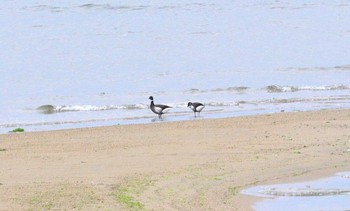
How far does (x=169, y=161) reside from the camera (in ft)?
47.9

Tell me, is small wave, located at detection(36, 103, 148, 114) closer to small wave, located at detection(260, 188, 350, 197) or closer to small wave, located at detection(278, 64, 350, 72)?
small wave, located at detection(278, 64, 350, 72)

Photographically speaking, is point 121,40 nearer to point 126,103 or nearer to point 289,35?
point 289,35

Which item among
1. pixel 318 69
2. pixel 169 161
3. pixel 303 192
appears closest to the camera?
pixel 303 192

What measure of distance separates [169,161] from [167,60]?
754 inches

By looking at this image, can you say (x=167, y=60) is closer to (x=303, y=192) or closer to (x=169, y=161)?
(x=169, y=161)

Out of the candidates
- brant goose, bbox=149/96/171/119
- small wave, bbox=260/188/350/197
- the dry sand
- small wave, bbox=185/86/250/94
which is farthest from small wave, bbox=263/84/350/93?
small wave, bbox=260/188/350/197

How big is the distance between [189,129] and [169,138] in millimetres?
1304

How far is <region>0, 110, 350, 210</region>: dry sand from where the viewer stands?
38.6ft

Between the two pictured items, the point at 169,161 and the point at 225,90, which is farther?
the point at 225,90

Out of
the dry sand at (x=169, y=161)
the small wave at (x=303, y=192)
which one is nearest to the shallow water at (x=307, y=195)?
the small wave at (x=303, y=192)

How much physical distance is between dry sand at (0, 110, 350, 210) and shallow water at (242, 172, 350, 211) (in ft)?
0.88

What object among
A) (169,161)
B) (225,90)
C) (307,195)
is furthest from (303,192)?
(225,90)

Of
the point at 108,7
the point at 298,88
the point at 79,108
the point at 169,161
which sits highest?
the point at 108,7

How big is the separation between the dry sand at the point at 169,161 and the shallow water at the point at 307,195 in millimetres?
268
